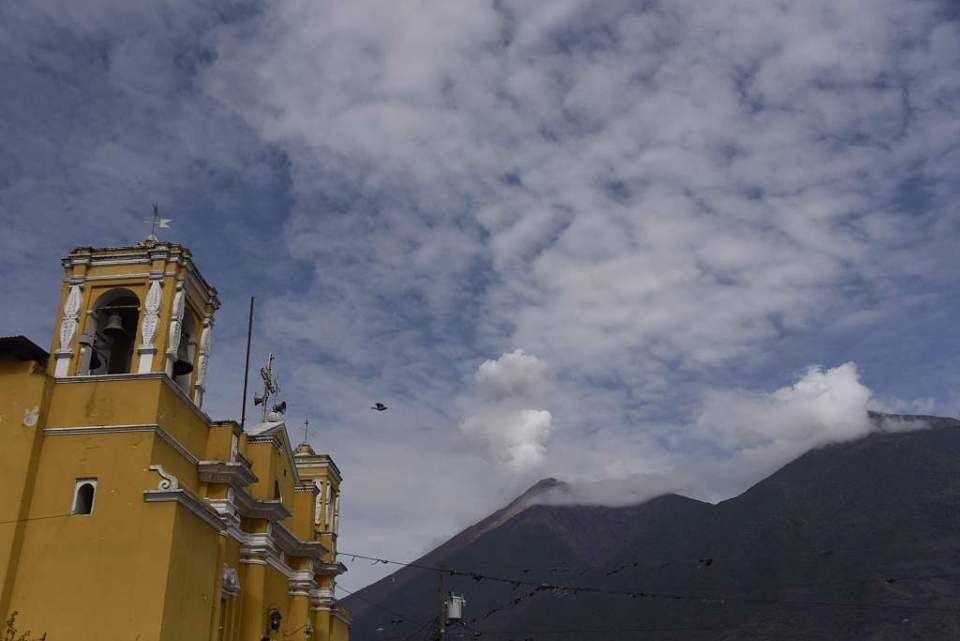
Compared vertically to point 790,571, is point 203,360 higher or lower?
lower

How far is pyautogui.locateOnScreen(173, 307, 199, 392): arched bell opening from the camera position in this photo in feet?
67.4

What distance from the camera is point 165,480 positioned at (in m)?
17.7

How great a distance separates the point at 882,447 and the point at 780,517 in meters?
28.6

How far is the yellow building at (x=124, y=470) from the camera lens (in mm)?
16797

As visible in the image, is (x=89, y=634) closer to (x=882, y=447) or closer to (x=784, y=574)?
(x=784, y=574)

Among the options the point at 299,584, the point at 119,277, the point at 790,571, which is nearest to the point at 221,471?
the point at 119,277

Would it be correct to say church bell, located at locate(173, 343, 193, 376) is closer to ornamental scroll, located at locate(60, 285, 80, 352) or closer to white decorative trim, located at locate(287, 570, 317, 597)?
ornamental scroll, located at locate(60, 285, 80, 352)

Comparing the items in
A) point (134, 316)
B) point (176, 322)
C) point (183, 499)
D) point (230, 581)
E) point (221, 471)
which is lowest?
point (230, 581)

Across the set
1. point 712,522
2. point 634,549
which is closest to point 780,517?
point 712,522

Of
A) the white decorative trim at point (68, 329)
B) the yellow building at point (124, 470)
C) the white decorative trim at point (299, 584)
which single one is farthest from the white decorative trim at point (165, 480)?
the white decorative trim at point (299, 584)

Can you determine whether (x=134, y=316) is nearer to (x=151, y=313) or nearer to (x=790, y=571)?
(x=151, y=313)

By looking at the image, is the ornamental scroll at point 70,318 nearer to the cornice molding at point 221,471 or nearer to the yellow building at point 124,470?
the yellow building at point 124,470

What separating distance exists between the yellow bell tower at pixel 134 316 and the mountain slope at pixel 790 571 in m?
73.9

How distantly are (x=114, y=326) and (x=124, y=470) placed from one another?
335cm
